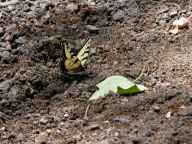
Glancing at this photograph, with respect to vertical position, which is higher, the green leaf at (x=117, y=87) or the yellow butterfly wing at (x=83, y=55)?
the yellow butterfly wing at (x=83, y=55)

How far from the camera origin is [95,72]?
285 cm

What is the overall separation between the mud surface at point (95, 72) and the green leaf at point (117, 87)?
1.4 inches

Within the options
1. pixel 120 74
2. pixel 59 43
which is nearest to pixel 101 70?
pixel 120 74

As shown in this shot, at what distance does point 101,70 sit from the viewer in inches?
113

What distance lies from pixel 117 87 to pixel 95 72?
0.28 m

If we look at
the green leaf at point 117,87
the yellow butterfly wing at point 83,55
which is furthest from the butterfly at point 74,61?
the green leaf at point 117,87

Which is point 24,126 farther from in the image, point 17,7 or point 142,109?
point 17,7

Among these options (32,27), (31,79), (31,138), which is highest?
(32,27)

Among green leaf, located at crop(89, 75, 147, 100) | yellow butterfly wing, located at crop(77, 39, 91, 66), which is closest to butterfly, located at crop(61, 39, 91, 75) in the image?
yellow butterfly wing, located at crop(77, 39, 91, 66)

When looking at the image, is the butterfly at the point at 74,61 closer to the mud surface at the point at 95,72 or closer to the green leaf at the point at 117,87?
the mud surface at the point at 95,72

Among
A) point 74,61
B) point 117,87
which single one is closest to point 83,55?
point 74,61

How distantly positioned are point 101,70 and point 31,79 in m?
0.36

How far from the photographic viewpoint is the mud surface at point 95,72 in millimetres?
2361

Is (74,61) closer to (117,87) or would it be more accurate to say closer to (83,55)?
(83,55)
